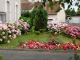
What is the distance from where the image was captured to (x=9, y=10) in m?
21.3

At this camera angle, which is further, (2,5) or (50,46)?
(2,5)

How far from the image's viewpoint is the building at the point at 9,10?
19.4 metres

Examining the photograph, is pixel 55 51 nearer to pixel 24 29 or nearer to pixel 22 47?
pixel 22 47

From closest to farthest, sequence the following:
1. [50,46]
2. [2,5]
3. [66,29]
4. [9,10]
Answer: [50,46] → [2,5] → [66,29] → [9,10]

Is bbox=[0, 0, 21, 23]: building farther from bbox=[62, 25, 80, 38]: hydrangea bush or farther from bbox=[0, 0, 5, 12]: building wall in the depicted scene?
bbox=[62, 25, 80, 38]: hydrangea bush

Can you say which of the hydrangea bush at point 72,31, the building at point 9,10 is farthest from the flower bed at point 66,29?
the building at point 9,10

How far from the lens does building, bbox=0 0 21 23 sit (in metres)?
19.4

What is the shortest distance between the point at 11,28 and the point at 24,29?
3.79 m

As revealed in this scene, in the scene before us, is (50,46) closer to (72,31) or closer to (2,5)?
(72,31)

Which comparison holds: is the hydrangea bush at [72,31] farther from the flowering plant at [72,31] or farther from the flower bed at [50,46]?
the flower bed at [50,46]

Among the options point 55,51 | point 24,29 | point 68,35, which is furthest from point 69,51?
point 24,29

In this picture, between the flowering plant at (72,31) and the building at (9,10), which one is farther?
the building at (9,10)

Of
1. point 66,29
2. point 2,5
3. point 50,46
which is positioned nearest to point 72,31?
point 66,29

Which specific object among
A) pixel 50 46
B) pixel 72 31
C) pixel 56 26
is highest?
pixel 56 26
